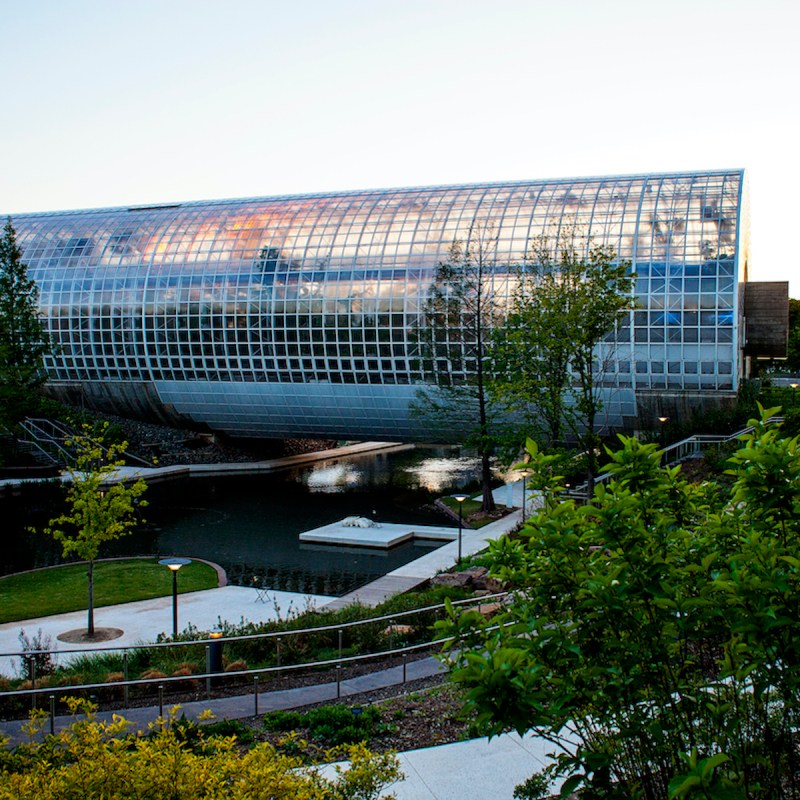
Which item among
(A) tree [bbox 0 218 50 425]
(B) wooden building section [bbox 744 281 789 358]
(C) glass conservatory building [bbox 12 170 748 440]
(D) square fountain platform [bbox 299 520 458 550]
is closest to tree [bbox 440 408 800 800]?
(D) square fountain platform [bbox 299 520 458 550]

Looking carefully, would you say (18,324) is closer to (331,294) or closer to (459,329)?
(331,294)

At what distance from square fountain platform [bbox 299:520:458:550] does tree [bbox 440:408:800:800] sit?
2474cm

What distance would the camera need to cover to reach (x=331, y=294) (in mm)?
49750

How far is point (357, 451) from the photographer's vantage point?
206 feet

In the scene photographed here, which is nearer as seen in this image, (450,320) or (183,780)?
(183,780)

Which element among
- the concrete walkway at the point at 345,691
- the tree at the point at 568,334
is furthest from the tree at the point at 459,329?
the concrete walkway at the point at 345,691

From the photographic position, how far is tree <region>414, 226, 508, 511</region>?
1698 inches

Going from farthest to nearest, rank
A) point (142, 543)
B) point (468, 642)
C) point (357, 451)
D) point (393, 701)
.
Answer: point (357, 451)
point (142, 543)
point (393, 701)
point (468, 642)

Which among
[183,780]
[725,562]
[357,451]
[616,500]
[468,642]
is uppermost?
[616,500]

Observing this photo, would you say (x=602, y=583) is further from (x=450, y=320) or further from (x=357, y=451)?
(x=357, y=451)

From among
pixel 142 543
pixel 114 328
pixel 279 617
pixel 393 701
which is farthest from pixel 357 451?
pixel 393 701

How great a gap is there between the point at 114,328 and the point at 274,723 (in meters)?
47.7

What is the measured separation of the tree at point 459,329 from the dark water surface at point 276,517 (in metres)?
4.40

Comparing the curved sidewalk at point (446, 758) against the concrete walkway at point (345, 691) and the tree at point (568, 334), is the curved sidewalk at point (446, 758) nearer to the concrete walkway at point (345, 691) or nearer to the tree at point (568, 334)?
the concrete walkway at point (345, 691)
